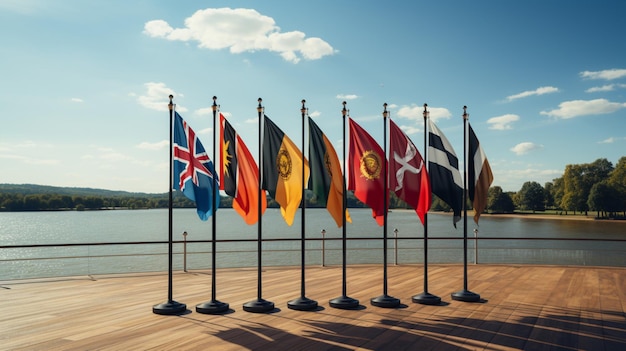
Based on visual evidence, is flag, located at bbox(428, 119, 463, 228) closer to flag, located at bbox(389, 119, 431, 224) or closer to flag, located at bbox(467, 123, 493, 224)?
flag, located at bbox(389, 119, 431, 224)

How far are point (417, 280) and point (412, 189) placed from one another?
4167mm

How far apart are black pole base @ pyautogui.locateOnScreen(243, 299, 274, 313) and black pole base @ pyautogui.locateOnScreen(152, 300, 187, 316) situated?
1277mm

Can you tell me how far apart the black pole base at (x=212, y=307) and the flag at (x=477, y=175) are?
6.02 metres

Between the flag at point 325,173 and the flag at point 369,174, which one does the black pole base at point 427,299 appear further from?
the flag at point 325,173

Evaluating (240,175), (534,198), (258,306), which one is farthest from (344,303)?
(534,198)

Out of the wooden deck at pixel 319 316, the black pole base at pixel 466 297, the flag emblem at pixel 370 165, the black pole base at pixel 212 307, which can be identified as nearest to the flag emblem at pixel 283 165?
the flag emblem at pixel 370 165

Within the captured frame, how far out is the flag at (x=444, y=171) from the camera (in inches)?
430

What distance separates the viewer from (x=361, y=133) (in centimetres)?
1080

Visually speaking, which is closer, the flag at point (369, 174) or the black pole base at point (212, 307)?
the black pole base at point (212, 307)

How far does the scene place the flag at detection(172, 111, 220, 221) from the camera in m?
10.3

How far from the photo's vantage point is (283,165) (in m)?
10.6

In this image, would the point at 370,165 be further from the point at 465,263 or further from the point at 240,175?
the point at 465,263

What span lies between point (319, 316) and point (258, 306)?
1305 millimetres

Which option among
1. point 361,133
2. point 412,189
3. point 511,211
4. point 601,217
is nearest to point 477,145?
point 412,189
